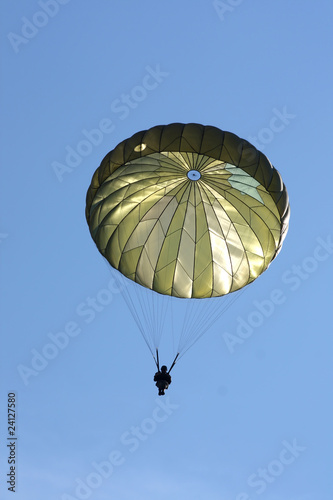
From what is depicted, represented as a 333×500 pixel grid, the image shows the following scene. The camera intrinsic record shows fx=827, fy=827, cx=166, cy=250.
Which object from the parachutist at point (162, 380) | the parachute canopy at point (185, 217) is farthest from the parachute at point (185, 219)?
the parachutist at point (162, 380)

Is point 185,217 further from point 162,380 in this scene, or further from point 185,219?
point 162,380

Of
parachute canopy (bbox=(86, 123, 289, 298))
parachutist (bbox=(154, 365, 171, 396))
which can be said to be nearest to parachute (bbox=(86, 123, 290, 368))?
parachute canopy (bbox=(86, 123, 289, 298))

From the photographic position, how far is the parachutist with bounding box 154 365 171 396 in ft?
75.9

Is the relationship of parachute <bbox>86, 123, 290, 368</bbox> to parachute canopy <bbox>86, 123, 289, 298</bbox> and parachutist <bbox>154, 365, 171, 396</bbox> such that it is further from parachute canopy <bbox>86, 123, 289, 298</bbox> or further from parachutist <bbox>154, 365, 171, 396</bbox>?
parachutist <bbox>154, 365, 171, 396</bbox>

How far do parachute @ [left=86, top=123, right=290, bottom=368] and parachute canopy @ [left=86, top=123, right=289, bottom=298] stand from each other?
3 cm

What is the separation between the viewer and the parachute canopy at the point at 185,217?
2395cm

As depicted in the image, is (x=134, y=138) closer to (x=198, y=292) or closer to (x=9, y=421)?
(x=198, y=292)

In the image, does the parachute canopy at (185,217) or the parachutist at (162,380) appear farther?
the parachute canopy at (185,217)

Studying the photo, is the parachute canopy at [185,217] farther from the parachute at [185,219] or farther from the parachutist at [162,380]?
the parachutist at [162,380]

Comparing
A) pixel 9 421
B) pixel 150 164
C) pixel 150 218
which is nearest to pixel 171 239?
pixel 150 218

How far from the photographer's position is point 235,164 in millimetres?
23391

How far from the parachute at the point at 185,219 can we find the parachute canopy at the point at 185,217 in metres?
0.03

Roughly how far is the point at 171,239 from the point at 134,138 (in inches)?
133

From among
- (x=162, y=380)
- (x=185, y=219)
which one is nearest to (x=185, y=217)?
(x=185, y=219)
